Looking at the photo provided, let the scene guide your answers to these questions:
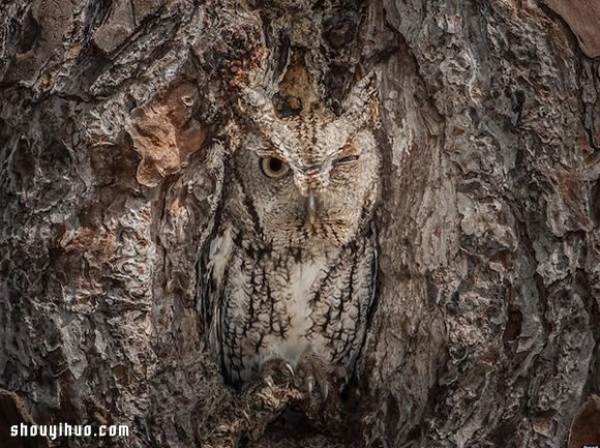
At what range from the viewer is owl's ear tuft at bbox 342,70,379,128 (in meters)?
2.40

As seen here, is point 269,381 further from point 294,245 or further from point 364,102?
point 364,102

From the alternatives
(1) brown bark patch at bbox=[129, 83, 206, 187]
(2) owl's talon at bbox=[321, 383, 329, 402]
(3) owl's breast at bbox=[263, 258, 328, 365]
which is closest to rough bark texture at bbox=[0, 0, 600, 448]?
(1) brown bark patch at bbox=[129, 83, 206, 187]

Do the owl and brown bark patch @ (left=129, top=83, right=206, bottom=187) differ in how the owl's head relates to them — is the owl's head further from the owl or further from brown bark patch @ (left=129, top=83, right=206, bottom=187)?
brown bark patch @ (left=129, top=83, right=206, bottom=187)

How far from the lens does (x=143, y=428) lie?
2.21 meters

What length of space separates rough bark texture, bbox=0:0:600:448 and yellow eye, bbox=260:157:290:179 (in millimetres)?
142

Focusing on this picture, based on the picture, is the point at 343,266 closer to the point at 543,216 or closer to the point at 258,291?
the point at 258,291

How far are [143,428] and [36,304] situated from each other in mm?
394

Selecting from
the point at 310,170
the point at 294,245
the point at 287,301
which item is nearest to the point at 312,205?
the point at 310,170

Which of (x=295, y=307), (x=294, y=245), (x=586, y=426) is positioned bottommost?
(x=586, y=426)

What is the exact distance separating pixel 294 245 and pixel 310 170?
340 millimetres

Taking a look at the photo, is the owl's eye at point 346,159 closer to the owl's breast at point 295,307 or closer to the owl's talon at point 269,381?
the owl's breast at point 295,307

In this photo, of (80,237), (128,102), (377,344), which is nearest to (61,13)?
(128,102)

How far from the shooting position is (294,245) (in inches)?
101

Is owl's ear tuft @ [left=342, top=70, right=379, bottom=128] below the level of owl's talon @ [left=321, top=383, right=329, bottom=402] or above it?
above
